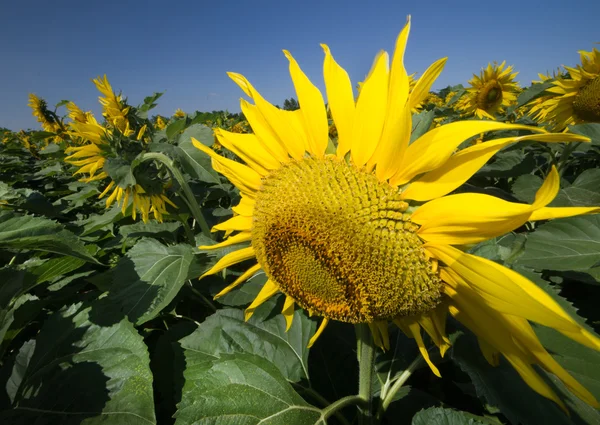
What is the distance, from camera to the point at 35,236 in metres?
1.13

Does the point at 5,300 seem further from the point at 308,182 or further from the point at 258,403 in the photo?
the point at 308,182

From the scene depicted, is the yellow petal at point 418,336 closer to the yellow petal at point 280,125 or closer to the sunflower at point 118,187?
the yellow petal at point 280,125

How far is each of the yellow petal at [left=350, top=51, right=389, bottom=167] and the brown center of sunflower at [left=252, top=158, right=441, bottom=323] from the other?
8cm

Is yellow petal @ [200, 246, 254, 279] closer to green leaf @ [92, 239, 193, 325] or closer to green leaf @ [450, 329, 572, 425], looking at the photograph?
green leaf @ [92, 239, 193, 325]

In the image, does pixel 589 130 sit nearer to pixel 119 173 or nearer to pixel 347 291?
pixel 347 291

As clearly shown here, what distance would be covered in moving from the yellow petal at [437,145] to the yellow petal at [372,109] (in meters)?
0.10

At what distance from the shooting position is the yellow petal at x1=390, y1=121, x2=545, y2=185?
814 mm

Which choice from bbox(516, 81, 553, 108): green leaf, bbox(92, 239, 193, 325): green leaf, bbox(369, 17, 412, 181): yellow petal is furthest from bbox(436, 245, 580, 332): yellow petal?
bbox(516, 81, 553, 108): green leaf

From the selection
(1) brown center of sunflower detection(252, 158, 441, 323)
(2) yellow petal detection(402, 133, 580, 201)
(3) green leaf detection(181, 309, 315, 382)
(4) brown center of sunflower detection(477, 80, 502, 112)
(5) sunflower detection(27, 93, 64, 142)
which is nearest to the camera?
(2) yellow petal detection(402, 133, 580, 201)

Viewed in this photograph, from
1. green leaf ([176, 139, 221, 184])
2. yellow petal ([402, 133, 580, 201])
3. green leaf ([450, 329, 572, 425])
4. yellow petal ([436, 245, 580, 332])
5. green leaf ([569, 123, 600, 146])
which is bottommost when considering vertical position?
green leaf ([450, 329, 572, 425])

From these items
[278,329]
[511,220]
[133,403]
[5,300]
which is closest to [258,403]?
[133,403]

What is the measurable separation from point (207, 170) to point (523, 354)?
7.34 ft

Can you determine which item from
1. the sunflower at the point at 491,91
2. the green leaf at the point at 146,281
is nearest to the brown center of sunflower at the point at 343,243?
the green leaf at the point at 146,281

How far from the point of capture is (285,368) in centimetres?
152
